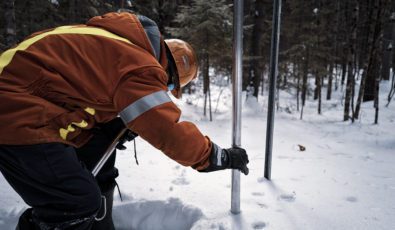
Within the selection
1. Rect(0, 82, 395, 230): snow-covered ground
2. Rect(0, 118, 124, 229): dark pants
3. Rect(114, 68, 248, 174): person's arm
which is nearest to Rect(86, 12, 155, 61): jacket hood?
Rect(114, 68, 248, 174): person's arm

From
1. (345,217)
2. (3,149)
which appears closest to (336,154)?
(345,217)

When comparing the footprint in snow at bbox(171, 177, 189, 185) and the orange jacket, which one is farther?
the footprint in snow at bbox(171, 177, 189, 185)

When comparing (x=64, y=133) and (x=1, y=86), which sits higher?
(x=1, y=86)

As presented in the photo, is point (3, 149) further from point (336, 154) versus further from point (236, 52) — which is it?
point (336, 154)

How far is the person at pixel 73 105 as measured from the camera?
152cm

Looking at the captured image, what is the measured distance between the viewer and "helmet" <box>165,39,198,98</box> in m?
2.13

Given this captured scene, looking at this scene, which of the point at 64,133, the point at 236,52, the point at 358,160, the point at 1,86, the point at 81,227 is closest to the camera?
the point at 1,86

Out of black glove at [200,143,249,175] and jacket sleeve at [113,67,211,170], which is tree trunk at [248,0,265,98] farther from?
jacket sleeve at [113,67,211,170]

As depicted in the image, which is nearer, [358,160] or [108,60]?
[108,60]

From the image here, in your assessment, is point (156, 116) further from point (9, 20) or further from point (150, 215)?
point (9, 20)

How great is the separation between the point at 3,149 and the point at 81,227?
23.8 inches

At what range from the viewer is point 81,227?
1.80 metres

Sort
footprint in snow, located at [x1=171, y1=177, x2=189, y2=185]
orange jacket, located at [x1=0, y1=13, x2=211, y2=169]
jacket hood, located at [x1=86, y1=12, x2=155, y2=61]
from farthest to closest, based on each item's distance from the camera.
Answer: footprint in snow, located at [x1=171, y1=177, x2=189, y2=185], jacket hood, located at [x1=86, y1=12, x2=155, y2=61], orange jacket, located at [x1=0, y1=13, x2=211, y2=169]

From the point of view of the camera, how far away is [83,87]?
1573 millimetres
